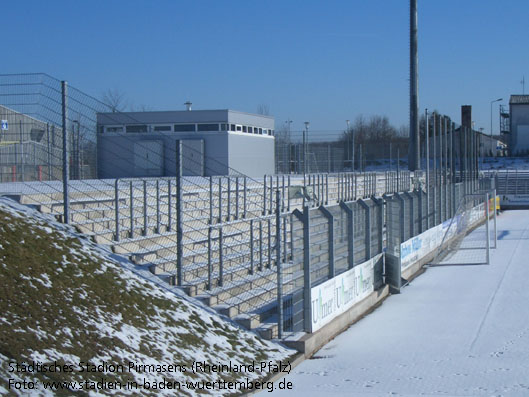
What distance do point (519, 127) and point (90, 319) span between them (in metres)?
73.7

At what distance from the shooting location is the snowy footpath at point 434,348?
8.17 m

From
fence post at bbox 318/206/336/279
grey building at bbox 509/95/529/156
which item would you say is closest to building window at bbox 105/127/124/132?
fence post at bbox 318/206/336/279

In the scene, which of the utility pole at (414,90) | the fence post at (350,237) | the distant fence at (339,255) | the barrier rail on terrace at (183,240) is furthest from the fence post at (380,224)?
the utility pole at (414,90)

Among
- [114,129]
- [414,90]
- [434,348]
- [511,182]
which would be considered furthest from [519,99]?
[434,348]

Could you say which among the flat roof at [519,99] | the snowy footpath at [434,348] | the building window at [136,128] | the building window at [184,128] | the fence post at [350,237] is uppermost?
the flat roof at [519,99]

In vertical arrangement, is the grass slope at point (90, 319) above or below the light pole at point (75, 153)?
below

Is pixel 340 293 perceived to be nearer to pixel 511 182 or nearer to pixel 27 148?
pixel 27 148

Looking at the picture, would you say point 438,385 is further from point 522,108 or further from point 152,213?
point 522,108

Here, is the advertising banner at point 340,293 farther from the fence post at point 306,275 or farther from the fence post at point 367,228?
the fence post at point 367,228

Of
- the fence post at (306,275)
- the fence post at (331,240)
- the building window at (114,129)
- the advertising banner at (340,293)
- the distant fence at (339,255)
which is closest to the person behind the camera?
the fence post at (306,275)

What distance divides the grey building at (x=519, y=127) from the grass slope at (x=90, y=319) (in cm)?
6957

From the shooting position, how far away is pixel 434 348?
1012 centimetres

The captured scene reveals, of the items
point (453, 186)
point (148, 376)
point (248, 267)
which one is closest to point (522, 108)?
point (453, 186)

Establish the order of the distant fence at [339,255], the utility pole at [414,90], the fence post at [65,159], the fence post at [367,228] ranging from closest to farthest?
the fence post at [65,159], the distant fence at [339,255], the fence post at [367,228], the utility pole at [414,90]
